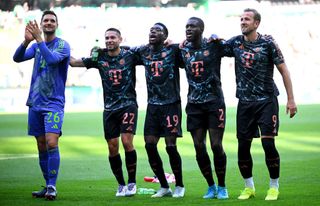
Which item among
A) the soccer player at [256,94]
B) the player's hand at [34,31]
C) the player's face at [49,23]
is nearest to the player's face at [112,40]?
the player's face at [49,23]

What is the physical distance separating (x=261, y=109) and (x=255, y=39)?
2.90 feet

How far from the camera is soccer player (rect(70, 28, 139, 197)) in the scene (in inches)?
452

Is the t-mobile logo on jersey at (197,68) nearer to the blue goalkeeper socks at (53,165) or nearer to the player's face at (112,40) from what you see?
the player's face at (112,40)

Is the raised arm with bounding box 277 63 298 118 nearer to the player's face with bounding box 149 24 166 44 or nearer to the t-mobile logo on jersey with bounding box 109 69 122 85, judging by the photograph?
the player's face with bounding box 149 24 166 44

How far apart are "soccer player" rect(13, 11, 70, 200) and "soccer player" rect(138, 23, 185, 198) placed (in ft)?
3.81

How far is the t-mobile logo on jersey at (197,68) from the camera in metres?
11.1

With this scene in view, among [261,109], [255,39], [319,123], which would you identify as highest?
[255,39]

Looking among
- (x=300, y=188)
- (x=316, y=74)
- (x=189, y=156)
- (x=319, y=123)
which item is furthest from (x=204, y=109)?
(x=316, y=74)

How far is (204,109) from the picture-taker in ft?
36.6

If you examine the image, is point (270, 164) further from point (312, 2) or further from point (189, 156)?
point (312, 2)

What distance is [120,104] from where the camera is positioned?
37.9 ft

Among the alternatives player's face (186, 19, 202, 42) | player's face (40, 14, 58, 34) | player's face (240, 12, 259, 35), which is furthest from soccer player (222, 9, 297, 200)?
player's face (40, 14, 58, 34)

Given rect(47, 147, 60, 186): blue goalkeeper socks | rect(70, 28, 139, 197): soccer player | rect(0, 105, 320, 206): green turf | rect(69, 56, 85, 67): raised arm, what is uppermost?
rect(69, 56, 85, 67): raised arm

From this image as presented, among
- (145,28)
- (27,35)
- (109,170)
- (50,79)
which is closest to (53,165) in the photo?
(50,79)
